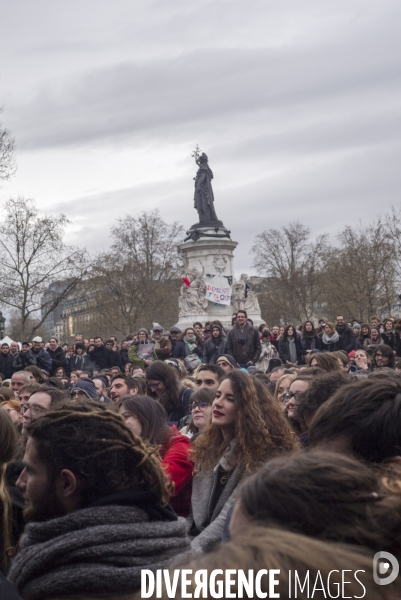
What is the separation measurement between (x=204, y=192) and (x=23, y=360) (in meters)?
24.0

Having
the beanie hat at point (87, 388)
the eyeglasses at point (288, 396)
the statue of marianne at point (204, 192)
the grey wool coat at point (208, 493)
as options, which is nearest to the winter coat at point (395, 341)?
the beanie hat at point (87, 388)

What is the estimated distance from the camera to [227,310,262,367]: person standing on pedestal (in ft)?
52.1

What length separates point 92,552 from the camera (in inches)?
99.7

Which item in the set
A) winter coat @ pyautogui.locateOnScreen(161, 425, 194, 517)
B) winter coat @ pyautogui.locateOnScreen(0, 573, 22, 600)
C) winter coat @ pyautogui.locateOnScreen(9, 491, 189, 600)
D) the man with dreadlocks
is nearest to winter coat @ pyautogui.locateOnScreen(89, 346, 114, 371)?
winter coat @ pyautogui.locateOnScreen(161, 425, 194, 517)

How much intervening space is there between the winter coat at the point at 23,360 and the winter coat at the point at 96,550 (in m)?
15.9

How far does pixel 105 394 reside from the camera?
10.6 m

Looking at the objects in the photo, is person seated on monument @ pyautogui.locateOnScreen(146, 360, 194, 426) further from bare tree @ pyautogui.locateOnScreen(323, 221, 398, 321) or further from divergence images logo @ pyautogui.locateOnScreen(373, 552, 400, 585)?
bare tree @ pyautogui.locateOnScreen(323, 221, 398, 321)

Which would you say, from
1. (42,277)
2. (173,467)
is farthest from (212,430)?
(42,277)

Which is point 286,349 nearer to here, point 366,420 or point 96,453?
point 366,420

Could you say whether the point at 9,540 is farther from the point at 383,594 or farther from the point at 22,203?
the point at 22,203

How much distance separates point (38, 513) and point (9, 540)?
80 centimetres

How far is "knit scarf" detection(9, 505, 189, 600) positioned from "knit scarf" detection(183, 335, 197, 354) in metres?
15.7

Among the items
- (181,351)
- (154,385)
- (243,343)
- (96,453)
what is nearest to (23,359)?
(181,351)

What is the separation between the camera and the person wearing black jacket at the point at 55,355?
64.7 ft
